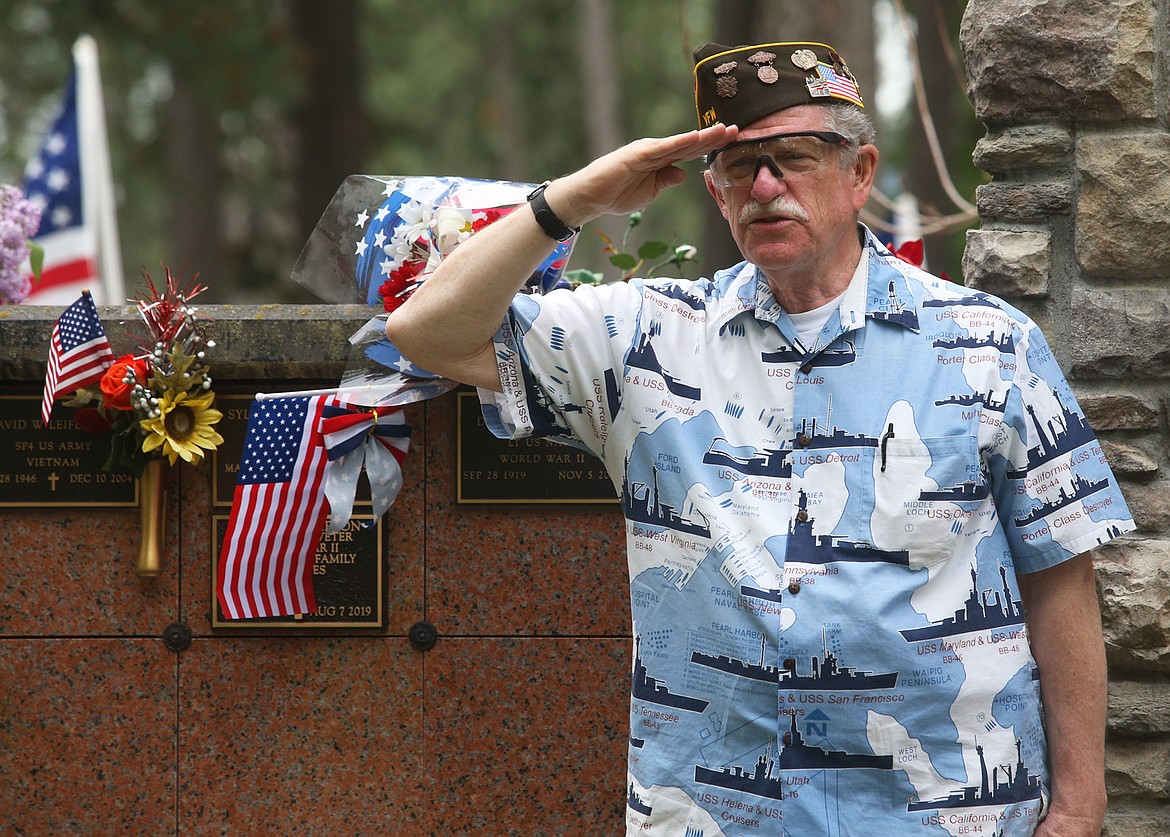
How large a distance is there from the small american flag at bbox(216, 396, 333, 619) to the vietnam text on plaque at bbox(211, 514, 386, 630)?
0.16 meters

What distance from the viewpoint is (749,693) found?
248 cm

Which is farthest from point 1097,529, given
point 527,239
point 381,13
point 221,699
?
point 381,13

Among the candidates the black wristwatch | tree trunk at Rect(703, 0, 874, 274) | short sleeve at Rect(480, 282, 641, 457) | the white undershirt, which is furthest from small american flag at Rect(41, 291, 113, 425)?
tree trunk at Rect(703, 0, 874, 274)

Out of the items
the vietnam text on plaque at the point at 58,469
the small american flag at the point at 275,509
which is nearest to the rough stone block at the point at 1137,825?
the small american flag at the point at 275,509

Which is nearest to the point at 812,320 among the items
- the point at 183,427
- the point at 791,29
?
the point at 183,427

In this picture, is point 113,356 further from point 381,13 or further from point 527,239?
point 381,13

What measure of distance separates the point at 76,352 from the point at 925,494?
91.8 inches

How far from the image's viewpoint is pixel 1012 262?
11.2 ft

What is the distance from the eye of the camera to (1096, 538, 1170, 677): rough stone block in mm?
3250

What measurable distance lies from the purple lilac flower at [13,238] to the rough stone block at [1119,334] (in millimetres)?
3203

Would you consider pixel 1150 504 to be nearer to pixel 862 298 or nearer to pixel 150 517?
pixel 862 298

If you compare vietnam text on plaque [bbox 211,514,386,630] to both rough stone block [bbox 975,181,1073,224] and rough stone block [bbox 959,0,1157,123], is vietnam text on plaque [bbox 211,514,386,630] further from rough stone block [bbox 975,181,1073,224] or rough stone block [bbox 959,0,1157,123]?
rough stone block [bbox 959,0,1157,123]

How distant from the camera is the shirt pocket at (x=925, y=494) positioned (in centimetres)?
246

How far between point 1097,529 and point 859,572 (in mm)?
460
